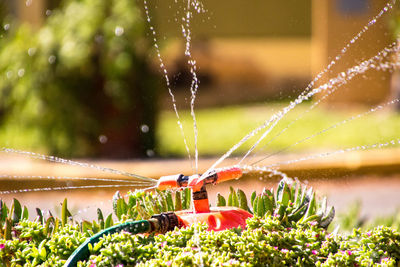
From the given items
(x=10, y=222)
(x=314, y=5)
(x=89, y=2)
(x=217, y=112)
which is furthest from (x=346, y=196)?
(x=314, y=5)

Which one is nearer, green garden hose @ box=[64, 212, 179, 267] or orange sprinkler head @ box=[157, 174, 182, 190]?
green garden hose @ box=[64, 212, 179, 267]

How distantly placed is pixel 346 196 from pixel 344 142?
2.06 meters

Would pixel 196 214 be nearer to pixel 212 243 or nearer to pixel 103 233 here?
pixel 212 243

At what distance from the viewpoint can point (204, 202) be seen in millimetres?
1969

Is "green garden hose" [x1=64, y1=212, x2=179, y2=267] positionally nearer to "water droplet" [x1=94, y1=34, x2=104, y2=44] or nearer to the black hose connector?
the black hose connector

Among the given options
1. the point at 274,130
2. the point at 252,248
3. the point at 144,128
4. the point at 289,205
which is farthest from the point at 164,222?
the point at 274,130

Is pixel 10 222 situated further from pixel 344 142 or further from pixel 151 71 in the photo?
pixel 344 142

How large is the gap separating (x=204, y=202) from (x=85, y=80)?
430 centimetres

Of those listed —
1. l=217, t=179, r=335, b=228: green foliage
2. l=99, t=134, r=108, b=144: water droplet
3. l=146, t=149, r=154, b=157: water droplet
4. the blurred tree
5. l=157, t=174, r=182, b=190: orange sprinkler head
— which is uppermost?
the blurred tree

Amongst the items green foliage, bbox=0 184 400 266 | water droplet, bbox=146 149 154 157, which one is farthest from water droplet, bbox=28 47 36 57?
green foliage, bbox=0 184 400 266

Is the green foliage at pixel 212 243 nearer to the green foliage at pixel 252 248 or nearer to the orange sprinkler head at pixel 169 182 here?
the green foliage at pixel 252 248

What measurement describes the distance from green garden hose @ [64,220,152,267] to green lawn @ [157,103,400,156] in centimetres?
433

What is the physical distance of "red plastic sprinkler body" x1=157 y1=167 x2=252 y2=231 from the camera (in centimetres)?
193

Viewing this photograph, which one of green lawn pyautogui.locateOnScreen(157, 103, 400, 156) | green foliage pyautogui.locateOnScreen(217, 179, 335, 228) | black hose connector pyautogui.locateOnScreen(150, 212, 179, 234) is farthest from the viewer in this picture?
green lawn pyautogui.locateOnScreen(157, 103, 400, 156)
